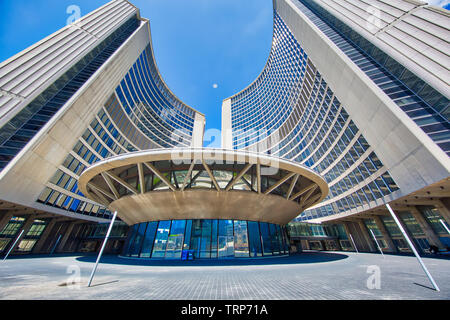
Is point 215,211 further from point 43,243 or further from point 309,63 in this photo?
point 309,63

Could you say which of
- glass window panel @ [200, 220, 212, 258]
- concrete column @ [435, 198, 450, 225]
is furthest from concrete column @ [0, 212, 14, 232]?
concrete column @ [435, 198, 450, 225]

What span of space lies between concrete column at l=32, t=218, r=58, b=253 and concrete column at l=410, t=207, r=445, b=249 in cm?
5937

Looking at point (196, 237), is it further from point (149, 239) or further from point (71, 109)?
point (71, 109)

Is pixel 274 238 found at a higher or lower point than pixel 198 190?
lower

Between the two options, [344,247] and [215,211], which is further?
[344,247]

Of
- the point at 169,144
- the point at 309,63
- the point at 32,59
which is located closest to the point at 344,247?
the point at 309,63

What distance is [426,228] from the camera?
23.0m

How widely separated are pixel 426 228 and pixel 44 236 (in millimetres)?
61065

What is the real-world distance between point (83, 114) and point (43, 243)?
23693 millimetres

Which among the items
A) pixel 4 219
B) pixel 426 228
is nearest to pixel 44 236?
pixel 4 219

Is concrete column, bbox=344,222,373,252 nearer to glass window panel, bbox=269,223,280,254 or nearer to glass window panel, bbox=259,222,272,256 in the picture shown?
glass window panel, bbox=269,223,280,254

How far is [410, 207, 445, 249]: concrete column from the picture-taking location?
71.7 ft

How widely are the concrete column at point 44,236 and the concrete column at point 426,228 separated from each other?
2337 inches

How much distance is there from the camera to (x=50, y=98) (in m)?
26.8
